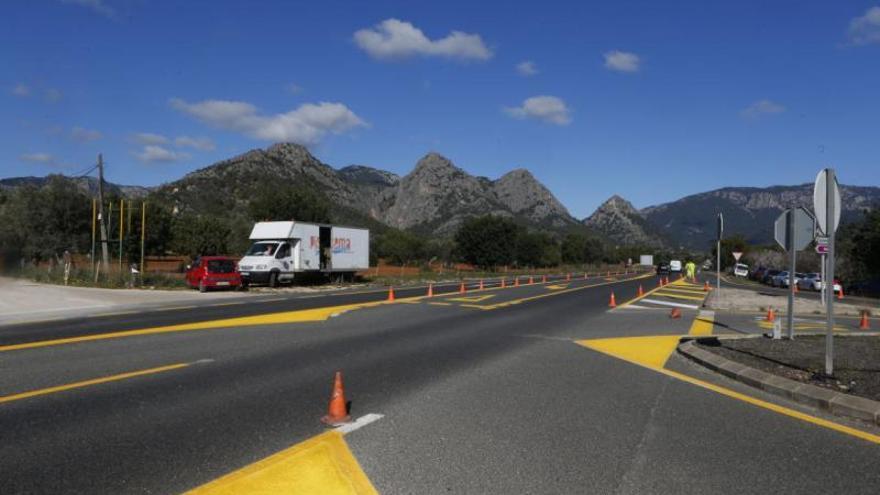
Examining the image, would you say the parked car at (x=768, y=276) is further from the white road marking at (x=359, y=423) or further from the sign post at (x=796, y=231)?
the white road marking at (x=359, y=423)

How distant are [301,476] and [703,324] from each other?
47.9 ft

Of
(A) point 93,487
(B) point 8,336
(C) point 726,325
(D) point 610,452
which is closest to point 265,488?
(A) point 93,487

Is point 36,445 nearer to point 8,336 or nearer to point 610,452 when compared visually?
point 610,452

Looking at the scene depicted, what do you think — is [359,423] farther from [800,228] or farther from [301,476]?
[800,228]

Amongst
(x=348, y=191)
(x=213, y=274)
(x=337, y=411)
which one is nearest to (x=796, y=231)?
(x=337, y=411)

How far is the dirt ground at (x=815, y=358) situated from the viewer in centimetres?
823

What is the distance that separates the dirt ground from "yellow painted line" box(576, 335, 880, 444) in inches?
37.2

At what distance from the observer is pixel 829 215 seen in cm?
862

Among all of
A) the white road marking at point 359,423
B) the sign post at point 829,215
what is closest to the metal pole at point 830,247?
the sign post at point 829,215

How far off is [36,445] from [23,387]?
2652mm

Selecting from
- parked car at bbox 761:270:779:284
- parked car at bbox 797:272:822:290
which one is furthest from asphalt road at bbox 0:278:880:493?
parked car at bbox 761:270:779:284

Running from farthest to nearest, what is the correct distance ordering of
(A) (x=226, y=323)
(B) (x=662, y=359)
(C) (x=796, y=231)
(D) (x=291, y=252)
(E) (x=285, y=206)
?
1. (E) (x=285, y=206)
2. (D) (x=291, y=252)
3. (A) (x=226, y=323)
4. (C) (x=796, y=231)
5. (B) (x=662, y=359)

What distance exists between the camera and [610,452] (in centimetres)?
546

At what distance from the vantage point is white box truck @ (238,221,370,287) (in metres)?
32.1
